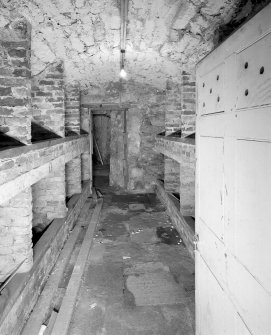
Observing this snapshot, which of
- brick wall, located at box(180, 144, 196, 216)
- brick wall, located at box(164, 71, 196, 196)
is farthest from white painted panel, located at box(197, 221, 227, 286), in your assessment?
brick wall, located at box(164, 71, 196, 196)

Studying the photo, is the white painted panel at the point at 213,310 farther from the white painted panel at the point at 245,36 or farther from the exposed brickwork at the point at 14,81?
the exposed brickwork at the point at 14,81

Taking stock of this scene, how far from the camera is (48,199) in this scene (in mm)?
5043

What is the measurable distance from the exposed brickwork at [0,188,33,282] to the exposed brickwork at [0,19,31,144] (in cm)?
73

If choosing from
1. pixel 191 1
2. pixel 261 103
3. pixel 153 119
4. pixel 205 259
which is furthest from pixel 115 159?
pixel 261 103

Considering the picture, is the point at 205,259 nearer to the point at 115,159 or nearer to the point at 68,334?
the point at 68,334

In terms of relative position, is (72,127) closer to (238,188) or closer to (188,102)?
(188,102)

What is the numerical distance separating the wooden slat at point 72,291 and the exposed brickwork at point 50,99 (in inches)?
80.2

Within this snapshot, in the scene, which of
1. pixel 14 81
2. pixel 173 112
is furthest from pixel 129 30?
pixel 173 112

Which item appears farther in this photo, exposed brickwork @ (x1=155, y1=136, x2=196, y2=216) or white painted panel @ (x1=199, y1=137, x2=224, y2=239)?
exposed brickwork @ (x1=155, y1=136, x2=196, y2=216)

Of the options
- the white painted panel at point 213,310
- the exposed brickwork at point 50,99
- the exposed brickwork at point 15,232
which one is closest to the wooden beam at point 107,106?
the exposed brickwork at point 50,99

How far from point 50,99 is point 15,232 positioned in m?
2.72

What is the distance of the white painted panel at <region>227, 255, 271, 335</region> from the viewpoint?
1.37 metres

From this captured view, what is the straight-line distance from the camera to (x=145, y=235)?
548 cm

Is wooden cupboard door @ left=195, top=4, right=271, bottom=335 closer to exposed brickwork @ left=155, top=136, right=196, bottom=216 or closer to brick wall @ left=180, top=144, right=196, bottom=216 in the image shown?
exposed brickwork @ left=155, top=136, right=196, bottom=216
